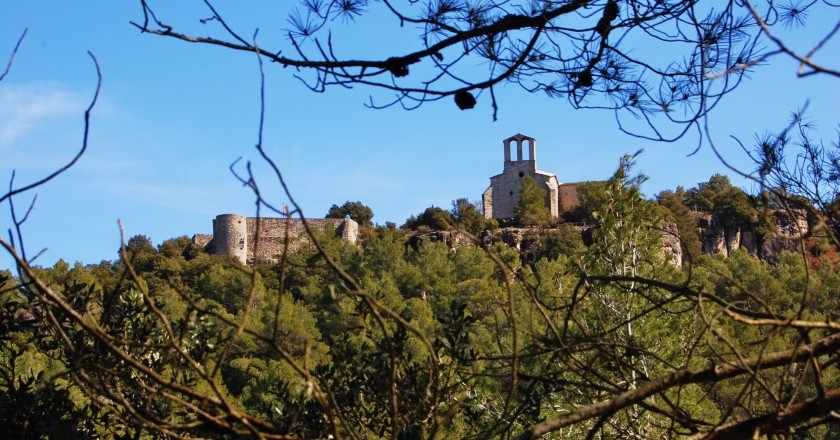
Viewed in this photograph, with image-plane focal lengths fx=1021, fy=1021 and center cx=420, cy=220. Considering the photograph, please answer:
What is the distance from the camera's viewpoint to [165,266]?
35.9m

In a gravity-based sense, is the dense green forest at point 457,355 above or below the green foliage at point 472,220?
below

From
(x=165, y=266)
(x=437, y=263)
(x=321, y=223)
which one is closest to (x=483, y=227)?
(x=321, y=223)

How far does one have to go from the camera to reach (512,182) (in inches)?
1972

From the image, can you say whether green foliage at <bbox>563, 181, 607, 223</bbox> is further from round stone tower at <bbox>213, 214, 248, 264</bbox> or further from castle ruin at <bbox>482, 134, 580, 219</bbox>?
round stone tower at <bbox>213, 214, 248, 264</bbox>

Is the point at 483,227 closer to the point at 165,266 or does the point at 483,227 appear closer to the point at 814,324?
the point at 165,266

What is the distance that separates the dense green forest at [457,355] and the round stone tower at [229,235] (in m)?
18.9

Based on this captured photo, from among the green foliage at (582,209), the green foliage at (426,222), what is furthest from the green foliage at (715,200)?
the green foliage at (426,222)

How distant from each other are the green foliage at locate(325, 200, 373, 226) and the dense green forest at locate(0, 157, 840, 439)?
22.1m

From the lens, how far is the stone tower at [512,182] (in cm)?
4878

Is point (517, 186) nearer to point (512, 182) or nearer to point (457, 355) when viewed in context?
point (512, 182)

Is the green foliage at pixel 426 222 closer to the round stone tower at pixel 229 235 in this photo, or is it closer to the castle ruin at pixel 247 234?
the castle ruin at pixel 247 234

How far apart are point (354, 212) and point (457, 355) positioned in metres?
44.5

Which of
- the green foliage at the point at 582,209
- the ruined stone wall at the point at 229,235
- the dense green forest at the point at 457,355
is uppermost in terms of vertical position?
the green foliage at the point at 582,209

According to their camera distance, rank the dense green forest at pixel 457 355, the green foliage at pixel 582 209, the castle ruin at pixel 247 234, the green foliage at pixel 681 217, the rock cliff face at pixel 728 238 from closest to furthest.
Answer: the dense green forest at pixel 457 355 < the green foliage at pixel 681 217 < the castle ruin at pixel 247 234 < the green foliage at pixel 582 209 < the rock cliff face at pixel 728 238
